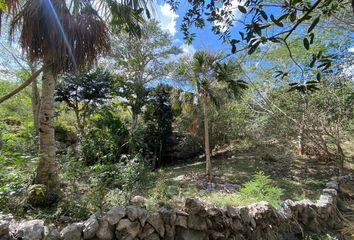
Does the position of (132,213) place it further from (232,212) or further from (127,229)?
(232,212)

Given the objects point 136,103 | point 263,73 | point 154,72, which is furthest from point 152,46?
point 263,73

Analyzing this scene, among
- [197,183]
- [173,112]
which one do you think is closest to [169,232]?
[197,183]

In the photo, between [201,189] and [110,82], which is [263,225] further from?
[110,82]

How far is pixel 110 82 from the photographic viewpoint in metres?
10.9

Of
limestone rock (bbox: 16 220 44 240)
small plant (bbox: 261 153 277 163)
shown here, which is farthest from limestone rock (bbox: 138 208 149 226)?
small plant (bbox: 261 153 277 163)

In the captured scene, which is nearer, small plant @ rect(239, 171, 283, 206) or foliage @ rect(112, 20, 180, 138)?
small plant @ rect(239, 171, 283, 206)

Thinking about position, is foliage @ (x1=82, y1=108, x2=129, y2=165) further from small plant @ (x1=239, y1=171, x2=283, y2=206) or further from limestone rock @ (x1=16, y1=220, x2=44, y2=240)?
limestone rock @ (x1=16, y1=220, x2=44, y2=240)

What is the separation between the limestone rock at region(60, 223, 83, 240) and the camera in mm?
2199

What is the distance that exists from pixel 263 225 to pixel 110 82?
906 cm

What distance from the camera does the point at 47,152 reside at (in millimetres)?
3803

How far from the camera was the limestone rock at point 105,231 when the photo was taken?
240 cm

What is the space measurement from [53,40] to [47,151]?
64.0 inches

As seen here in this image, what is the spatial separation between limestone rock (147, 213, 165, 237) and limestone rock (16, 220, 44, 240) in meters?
1.05

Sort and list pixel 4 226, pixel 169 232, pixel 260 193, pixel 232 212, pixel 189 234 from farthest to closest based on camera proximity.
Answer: pixel 260 193, pixel 232 212, pixel 189 234, pixel 169 232, pixel 4 226
